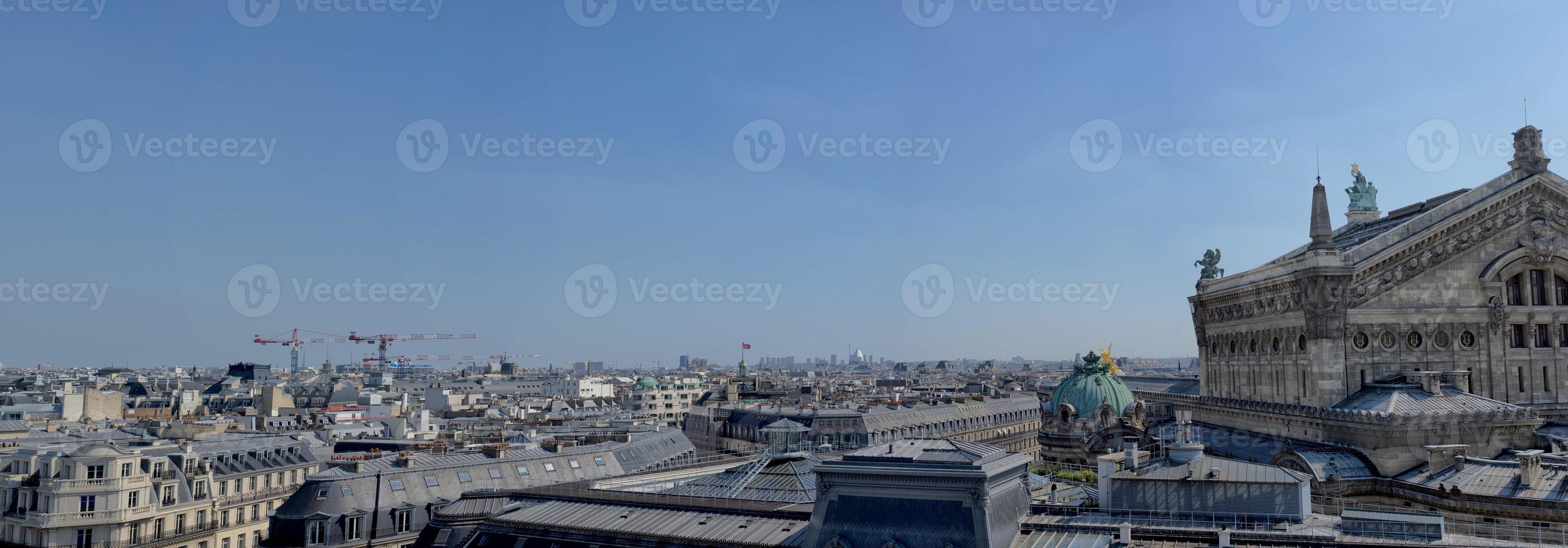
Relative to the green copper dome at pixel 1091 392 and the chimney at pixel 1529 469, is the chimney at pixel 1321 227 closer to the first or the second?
the chimney at pixel 1529 469

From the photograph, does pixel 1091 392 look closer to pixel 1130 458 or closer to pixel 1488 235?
pixel 1488 235

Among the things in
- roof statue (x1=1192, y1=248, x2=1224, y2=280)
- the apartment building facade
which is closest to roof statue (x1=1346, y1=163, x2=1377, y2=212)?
roof statue (x1=1192, y1=248, x2=1224, y2=280)

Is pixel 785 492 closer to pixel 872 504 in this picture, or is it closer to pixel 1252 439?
pixel 872 504

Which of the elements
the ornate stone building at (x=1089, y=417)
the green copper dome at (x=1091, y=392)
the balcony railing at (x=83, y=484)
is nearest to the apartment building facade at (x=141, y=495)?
the balcony railing at (x=83, y=484)

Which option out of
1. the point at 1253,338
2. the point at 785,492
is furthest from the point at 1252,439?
the point at 785,492

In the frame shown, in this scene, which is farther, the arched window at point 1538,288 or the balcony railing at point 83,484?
the balcony railing at point 83,484

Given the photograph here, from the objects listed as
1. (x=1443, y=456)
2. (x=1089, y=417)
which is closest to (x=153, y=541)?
(x=1089, y=417)
